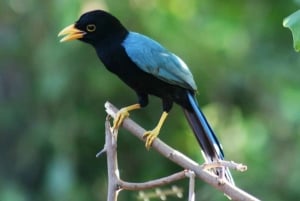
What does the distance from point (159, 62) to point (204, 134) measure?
0.22 meters

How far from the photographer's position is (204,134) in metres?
2.42

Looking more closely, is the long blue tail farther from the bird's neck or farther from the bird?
the bird's neck

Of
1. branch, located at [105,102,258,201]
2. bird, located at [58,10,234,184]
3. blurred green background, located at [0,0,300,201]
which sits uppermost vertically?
bird, located at [58,10,234,184]

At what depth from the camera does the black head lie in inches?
104

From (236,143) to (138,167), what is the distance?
2.01 ft

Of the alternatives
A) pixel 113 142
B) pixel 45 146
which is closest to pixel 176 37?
pixel 45 146

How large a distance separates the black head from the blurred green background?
2366 millimetres

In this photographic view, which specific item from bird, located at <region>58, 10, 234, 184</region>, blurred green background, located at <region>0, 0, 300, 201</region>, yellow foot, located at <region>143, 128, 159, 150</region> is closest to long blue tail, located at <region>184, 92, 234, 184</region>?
bird, located at <region>58, 10, 234, 184</region>

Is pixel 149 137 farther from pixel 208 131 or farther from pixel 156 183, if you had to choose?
pixel 156 183

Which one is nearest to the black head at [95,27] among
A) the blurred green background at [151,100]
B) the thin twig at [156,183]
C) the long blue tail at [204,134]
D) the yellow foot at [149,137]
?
the long blue tail at [204,134]

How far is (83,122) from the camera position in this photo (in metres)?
5.45

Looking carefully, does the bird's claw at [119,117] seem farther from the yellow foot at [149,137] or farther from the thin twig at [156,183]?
the thin twig at [156,183]

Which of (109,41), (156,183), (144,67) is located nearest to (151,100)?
(109,41)

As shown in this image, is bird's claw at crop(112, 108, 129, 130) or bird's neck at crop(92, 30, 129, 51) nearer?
bird's claw at crop(112, 108, 129, 130)
